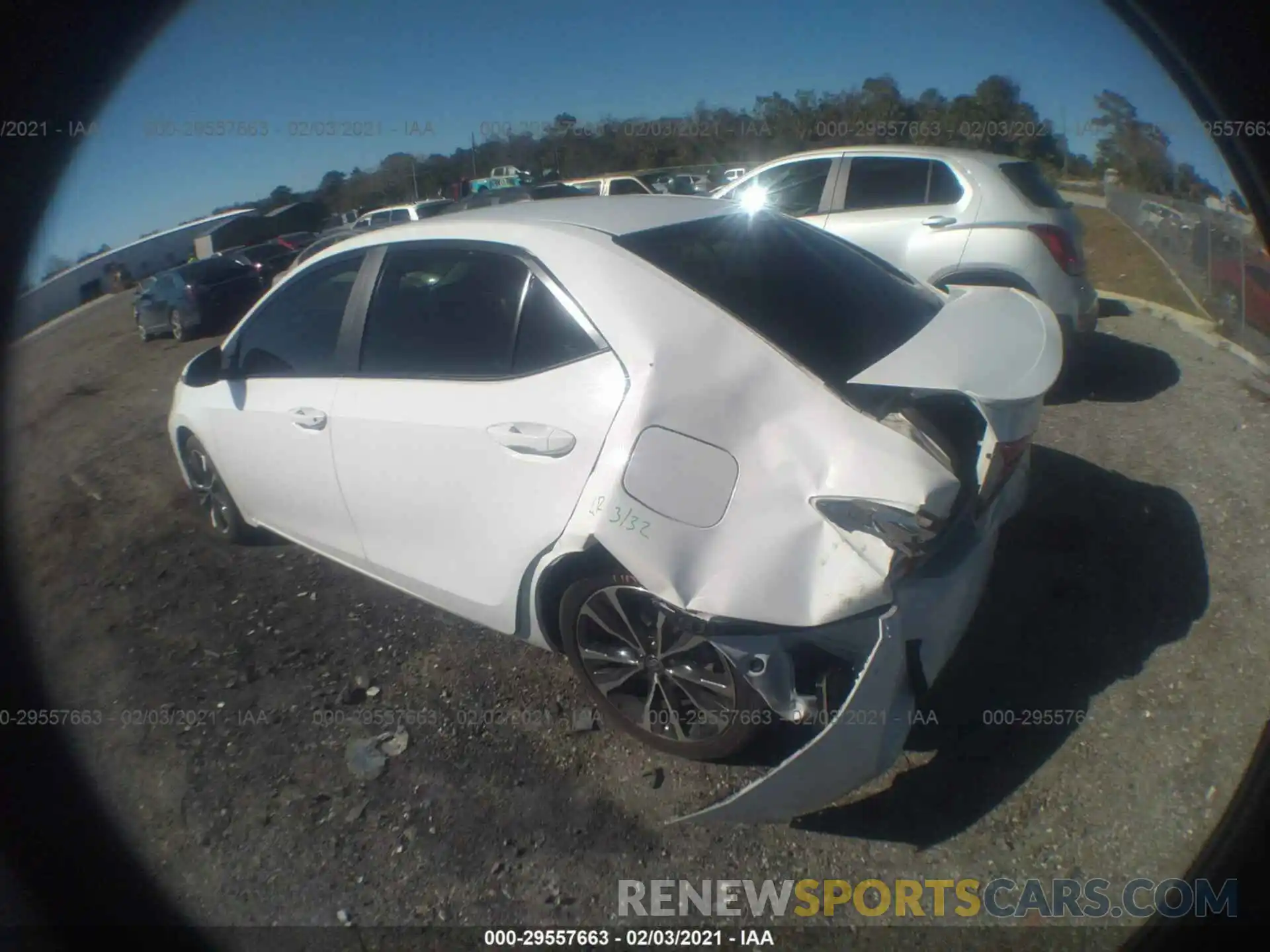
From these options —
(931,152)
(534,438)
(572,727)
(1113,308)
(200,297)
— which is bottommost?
(572,727)

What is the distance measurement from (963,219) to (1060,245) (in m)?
0.60

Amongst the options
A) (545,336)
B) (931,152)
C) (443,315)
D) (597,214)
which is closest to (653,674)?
(545,336)

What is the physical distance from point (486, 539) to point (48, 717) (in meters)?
2.17

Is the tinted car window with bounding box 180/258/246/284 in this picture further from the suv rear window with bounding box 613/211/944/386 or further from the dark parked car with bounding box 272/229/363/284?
the suv rear window with bounding box 613/211/944/386

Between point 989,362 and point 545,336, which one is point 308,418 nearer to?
point 545,336

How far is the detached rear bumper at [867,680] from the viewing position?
82.2 inches

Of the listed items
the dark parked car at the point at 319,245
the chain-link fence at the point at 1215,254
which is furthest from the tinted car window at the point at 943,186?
the dark parked car at the point at 319,245

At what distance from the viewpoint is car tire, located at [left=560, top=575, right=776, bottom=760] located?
2.42 metres

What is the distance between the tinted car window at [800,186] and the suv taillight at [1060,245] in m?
1.41

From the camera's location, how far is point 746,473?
2168mm

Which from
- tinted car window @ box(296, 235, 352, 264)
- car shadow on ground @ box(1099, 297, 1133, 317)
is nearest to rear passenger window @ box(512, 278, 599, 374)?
tinted car window @ box(296, 235, 352, 264)

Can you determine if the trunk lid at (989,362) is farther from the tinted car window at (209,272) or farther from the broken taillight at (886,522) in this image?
the tinted car window at (209,272)

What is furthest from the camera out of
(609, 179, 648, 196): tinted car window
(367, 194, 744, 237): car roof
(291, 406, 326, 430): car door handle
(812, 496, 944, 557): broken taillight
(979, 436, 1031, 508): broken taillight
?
(609, 179, 648, 196): tinted car window

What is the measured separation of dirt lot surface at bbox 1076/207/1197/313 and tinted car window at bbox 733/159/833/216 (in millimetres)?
1625
